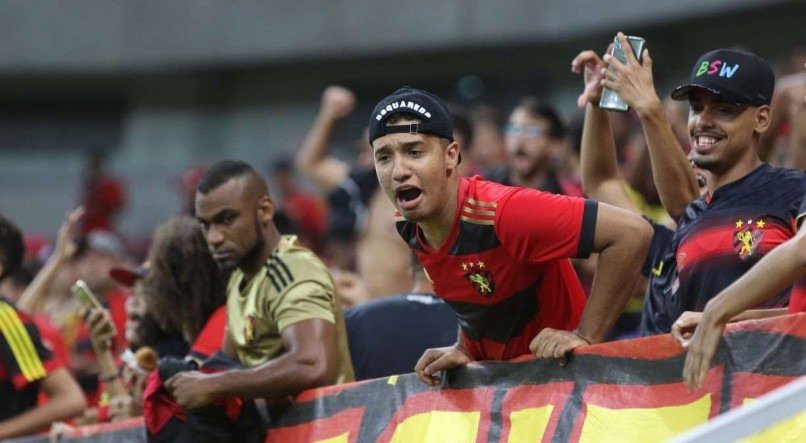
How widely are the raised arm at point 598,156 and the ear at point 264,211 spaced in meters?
1.32

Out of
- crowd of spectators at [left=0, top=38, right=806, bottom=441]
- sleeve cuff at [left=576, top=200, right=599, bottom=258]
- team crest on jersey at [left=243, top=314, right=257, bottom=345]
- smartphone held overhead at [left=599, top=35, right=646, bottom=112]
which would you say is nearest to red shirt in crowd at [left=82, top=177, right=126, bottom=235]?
crowd of spectators at [left=0, top=38, right=806, bottom=441]

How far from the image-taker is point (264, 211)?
6.00m

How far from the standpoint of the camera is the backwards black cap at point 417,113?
4.84 meters

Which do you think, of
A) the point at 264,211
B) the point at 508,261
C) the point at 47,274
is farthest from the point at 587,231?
the point at 47,274

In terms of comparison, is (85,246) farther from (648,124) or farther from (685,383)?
(685,383)

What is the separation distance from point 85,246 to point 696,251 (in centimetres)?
636

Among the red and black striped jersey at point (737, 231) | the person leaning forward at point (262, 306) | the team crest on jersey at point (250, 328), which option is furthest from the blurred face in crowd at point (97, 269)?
the red and black striped jersey at point (737, 231)

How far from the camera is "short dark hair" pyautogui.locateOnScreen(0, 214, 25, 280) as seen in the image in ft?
23.8

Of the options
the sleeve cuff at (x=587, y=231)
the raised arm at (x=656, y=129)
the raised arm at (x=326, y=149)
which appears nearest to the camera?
the sleeve cuff at (x=587, y=231)

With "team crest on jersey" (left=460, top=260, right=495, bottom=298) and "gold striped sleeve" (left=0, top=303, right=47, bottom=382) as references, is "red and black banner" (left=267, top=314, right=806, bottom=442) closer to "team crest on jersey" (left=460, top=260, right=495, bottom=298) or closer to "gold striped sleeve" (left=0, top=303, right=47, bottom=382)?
"team crest on jersey" (left=460, top=260, right=495, bottom=298)

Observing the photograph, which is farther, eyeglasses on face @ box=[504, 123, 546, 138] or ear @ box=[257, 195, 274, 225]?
eyeglasses on face @ box=[504, 123, 546, 138]

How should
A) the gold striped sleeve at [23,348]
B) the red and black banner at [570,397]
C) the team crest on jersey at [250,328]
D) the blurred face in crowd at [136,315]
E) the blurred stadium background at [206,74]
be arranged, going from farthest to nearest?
the blurred stadium background at [206,74]
the blurred face in crowd at [136,315]
the gold striped sleeve at [23,348]
the team crest on jersey at [250,328]
the red and black banner at [570,397]

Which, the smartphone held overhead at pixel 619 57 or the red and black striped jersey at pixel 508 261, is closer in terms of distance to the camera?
the red and black striped jersey at pixel 508 261

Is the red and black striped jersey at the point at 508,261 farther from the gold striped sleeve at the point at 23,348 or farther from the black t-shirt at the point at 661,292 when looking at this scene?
the gold striped sleeve at the point at 23,348
